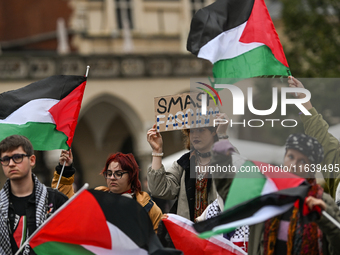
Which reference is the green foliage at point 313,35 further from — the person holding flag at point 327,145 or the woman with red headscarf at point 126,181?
the woman with red headscarf at point 126,181

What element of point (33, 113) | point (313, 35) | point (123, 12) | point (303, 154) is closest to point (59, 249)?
point (303, 154)

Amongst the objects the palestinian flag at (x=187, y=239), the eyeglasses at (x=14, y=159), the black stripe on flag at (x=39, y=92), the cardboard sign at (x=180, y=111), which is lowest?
the palestinian flag at (x=187, y=239)

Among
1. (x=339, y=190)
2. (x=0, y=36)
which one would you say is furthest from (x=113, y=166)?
(x=0, y=36)

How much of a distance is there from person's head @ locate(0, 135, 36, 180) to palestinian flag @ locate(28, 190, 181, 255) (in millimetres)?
351

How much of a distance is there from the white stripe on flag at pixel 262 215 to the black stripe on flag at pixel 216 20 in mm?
2353

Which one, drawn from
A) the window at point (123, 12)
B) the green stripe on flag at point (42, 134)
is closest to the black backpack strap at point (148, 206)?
the green stripe on flag at point (42, 134)

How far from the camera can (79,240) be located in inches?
147

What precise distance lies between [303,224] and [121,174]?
1661 mm

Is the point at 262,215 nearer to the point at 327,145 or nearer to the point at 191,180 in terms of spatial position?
the point at 327,145

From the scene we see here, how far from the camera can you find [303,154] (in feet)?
11.5

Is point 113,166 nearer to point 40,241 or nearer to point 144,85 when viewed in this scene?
point 40,241

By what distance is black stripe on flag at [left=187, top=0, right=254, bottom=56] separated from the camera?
5434 mm

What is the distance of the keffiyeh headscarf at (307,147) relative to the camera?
3.49 m

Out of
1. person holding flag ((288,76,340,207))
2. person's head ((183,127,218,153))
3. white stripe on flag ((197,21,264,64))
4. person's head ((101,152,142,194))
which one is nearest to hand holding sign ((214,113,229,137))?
person's head ((183,127,218,153))
